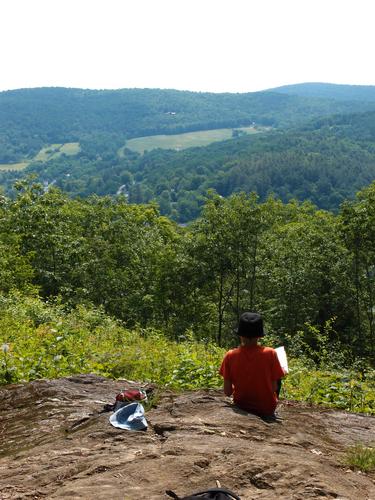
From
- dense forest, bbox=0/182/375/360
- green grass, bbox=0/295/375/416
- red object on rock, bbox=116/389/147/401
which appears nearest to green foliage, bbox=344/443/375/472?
red object on rock, bbox=116/389/147/401

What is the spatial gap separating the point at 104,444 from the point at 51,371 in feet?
14.1

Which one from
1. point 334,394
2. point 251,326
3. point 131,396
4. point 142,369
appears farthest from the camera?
point 142,369

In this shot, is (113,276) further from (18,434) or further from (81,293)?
(18,434)

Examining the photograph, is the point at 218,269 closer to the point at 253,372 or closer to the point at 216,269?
the point at 216,269

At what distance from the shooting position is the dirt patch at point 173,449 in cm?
461

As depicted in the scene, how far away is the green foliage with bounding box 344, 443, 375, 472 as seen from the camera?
5.47 m

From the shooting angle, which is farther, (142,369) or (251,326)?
(142,369)

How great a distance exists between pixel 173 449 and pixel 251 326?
1.80 metres

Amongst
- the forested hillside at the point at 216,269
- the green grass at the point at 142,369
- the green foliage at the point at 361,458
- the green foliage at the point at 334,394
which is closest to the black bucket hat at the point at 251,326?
the green foliage at the point at 361,458

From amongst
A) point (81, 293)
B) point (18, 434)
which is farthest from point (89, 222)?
point (18, 434)

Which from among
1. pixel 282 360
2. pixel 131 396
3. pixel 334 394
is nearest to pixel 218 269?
pixel 334 394

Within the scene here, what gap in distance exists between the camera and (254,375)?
21.7ft

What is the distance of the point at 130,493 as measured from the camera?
4418 millimetres

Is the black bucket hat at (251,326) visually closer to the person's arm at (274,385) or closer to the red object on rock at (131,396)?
the person's arm at (274,385)
